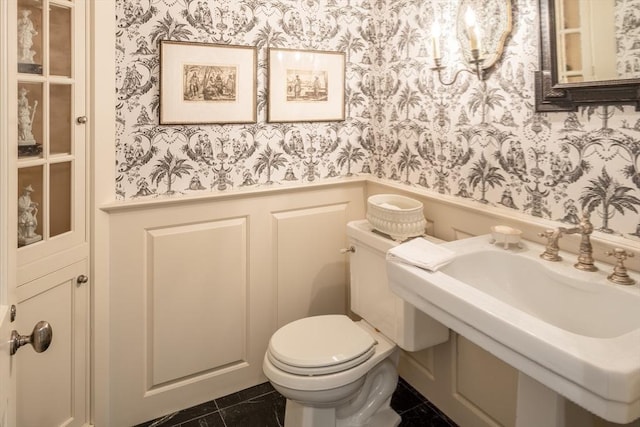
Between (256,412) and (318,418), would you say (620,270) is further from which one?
(256,412)

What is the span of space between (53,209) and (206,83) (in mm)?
840

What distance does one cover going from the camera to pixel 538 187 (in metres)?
1.60

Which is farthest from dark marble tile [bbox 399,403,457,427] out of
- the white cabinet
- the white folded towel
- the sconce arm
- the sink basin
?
the sconce arm

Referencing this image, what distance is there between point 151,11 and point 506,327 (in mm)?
1797

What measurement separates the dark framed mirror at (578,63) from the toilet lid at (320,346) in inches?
44.4

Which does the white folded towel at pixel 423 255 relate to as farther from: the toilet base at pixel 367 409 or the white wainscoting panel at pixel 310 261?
the white wainscoting panel at pixel 310 261

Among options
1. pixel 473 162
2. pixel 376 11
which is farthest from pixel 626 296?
pixel 376 11

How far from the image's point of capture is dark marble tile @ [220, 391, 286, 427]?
2010 mm

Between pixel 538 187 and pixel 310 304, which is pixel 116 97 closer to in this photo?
pixel 310 304

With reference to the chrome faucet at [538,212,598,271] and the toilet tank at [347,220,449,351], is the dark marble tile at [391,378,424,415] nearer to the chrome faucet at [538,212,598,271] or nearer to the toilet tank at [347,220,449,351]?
the toilet tank at [347,220,449,351]

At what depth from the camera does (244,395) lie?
7.26 ft

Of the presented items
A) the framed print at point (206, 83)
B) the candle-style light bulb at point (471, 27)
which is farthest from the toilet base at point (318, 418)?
the candle-style light bulb at point (471, 27)

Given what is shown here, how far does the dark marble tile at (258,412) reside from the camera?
6.59 feet

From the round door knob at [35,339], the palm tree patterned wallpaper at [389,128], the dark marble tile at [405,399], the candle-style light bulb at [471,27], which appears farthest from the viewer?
the dark marble tile at [405,399]
